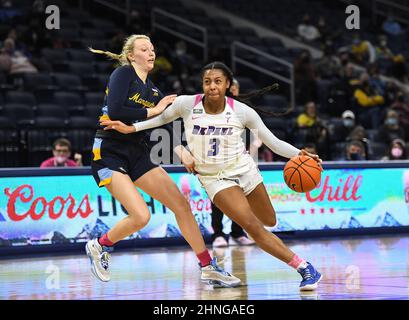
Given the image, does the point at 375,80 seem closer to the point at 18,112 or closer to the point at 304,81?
the point at 304,81

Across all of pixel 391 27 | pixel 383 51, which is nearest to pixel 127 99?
pixel 383 51

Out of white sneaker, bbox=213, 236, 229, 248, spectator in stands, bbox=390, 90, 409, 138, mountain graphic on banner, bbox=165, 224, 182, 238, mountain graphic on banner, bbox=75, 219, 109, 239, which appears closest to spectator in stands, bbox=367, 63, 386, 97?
spectator in stands, bbox=390, 90, 409, 138

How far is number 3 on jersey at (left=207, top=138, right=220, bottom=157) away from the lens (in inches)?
359

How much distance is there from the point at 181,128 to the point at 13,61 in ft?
16.0

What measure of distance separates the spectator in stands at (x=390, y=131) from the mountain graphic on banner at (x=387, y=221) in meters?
4.27

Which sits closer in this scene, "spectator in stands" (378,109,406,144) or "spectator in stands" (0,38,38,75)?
"spectator in stands" (0,38,38,75)

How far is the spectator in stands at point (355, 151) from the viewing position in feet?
57.2

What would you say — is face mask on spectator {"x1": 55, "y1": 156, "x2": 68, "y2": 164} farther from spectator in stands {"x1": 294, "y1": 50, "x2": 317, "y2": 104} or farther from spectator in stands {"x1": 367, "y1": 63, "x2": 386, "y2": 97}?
spectator in stands {"x1": 367, "y1": 63, "x2": 386, "y2": 97}

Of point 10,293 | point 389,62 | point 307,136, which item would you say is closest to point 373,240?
point 307,136

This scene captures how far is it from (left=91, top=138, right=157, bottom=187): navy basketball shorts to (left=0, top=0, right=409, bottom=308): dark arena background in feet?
3.48

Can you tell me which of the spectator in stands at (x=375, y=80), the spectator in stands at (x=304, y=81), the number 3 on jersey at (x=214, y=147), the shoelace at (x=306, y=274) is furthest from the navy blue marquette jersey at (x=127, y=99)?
the spectator in stands at (x=375, y=80)

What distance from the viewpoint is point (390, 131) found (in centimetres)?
2052

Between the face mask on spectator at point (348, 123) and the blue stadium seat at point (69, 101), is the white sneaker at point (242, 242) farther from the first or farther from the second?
the face mask on spectator at point (348, 123)

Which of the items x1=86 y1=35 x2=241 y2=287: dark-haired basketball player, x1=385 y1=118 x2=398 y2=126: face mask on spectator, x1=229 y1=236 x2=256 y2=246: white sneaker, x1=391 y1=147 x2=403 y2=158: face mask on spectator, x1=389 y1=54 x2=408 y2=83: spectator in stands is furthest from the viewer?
x1=389 y1=54 x2=408 y2=83: spectator in stands
